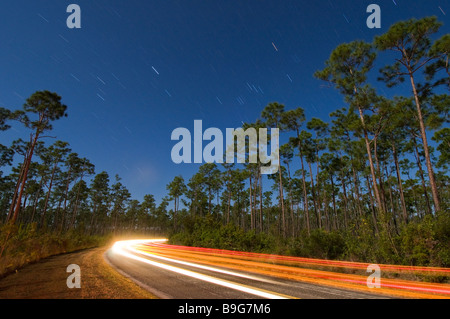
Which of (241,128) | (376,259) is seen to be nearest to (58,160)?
(241,128)

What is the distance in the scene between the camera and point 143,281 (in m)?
6.08

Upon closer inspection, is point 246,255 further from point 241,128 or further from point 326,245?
point 241,128

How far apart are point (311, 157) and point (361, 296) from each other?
30787 millimetres

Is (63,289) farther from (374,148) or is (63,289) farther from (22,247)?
(374,148)

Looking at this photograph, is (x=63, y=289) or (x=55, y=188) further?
(x=55, y=188)

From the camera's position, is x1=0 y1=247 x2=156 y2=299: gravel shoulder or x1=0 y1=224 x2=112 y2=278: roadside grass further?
x1=0 y1=224 x2=112 y2=278: roadside grass

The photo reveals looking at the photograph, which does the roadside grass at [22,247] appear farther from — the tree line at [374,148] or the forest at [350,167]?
the tree line at [374,148]

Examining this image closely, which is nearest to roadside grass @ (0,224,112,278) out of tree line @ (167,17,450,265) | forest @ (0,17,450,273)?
forest @ (0,17,450,273)

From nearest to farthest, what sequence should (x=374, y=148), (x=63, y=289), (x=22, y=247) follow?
(x=63, y=289) → (x=22, y=247) → (x=374, y=148)

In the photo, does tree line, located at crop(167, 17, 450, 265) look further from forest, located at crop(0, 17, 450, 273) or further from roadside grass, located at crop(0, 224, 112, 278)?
roadside grass, located at crop(0, 224, 112, 278)

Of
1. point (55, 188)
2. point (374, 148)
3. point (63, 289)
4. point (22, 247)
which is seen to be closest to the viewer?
point (63, 289)

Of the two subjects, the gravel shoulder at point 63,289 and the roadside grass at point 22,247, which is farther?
the roadside grass at point 22,247

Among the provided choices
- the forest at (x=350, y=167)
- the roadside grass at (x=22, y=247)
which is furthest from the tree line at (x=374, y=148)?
the roadside grass at (x=22, y=247)

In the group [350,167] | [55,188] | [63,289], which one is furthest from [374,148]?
[55,188]
